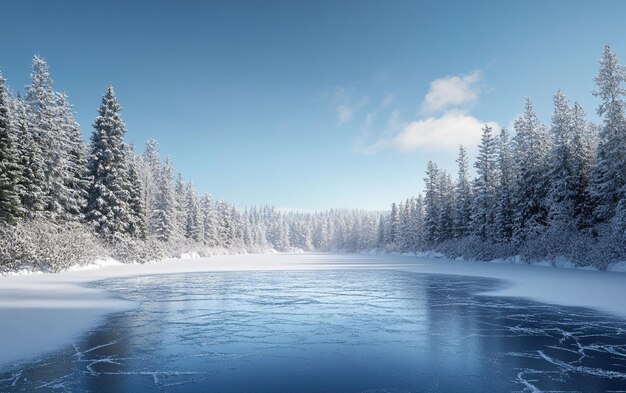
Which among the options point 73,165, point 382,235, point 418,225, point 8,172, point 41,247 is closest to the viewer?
point 41,247

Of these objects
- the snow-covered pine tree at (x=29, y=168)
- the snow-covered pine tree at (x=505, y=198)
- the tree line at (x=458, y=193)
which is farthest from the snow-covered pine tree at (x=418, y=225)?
the snow-covered pine tree at (x=29, y=168)

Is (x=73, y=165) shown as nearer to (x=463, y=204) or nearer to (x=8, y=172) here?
(x=8, y=172)

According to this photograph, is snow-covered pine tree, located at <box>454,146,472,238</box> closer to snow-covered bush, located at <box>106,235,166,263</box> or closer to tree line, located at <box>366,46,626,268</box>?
tree line, located at <box>366,46,626,268</box>

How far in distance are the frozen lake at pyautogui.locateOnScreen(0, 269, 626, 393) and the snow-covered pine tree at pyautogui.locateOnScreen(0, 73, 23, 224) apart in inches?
700

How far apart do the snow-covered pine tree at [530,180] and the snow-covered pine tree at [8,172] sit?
1685 inches

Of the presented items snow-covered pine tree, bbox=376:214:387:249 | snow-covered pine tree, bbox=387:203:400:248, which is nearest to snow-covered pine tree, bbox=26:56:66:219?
snow-covered pine tree, bbox=387:203:400:248

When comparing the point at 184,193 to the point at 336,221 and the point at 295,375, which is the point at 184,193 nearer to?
the point at 295,375

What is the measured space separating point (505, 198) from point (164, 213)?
149ft

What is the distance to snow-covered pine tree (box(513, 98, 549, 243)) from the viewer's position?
136 ft

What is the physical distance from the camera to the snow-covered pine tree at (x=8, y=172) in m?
25.2

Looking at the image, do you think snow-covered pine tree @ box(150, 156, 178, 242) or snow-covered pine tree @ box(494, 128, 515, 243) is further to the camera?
snow-covered pine tree @ box(150, 156, 178, 242)

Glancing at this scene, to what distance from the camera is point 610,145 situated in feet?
101

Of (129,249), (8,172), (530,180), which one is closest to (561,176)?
(530,180)

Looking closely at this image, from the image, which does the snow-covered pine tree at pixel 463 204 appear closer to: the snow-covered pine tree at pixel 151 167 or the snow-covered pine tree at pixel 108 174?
the snow-covered pine tree at pixel 108 174
